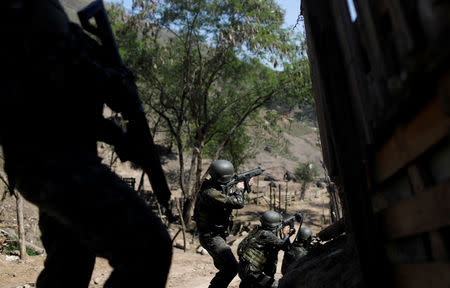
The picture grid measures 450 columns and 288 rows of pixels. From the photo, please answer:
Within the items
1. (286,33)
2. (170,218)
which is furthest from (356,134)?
(286,33)

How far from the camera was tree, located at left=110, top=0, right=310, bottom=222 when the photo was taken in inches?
415

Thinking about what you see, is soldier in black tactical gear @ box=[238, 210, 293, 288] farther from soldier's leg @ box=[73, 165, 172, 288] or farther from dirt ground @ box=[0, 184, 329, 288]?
soldier's leg @ box=[73, 165, 172, 288]

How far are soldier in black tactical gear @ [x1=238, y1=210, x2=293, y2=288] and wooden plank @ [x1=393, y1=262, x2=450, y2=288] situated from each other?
269 cm

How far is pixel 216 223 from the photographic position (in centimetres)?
414

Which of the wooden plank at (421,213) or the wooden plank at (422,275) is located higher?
the wooden plank at (421,213)

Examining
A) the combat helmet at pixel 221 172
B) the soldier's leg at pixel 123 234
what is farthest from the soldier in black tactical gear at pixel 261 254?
the soldier's leg at pixel 123 234

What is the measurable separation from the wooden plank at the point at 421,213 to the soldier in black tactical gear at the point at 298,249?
11.1 feet

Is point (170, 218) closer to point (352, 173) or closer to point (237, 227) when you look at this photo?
point (352, 173)

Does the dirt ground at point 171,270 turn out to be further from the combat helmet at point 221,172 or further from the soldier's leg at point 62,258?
the soldier's leg at point 62,258

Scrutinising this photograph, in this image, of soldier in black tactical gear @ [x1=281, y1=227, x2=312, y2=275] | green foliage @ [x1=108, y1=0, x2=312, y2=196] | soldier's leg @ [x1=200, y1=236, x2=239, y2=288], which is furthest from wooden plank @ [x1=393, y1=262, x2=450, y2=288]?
green foliage @ [x1=108, y1=0, x2=312, y2=196]

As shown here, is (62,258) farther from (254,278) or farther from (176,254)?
(176,254)

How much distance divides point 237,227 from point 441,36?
11.7 meters

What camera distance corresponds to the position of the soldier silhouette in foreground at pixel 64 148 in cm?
122

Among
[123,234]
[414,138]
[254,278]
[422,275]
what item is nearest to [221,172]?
[254,278]
